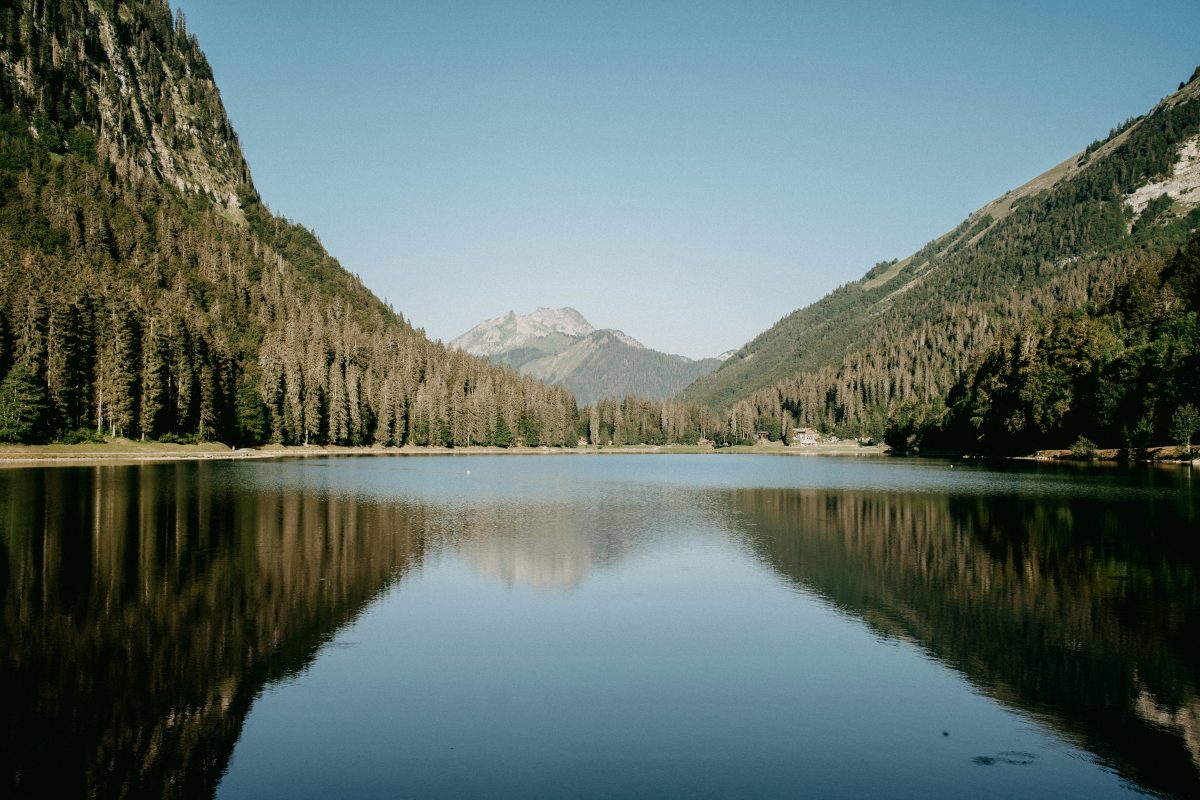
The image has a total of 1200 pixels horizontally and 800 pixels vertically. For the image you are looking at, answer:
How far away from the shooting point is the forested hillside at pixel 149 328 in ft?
302

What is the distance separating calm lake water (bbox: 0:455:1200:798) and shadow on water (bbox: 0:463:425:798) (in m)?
0.10

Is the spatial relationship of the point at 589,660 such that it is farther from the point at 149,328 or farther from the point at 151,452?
the point at 149,328

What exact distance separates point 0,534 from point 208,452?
7797 centimetres

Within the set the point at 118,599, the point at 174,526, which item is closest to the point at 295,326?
the point at 174,526

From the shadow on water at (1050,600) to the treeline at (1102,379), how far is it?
5439 centimetres

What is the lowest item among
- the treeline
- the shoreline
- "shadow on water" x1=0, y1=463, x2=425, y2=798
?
"shadow on water" x1=0, y1=463, x2=425, y2=798

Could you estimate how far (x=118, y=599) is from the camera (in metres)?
21.6

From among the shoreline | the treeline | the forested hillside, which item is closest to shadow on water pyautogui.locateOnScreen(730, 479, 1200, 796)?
the treeline

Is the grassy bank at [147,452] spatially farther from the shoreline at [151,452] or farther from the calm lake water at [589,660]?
the calm lake water at [589,660]

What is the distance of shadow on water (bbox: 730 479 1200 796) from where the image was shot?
14805 millimetres

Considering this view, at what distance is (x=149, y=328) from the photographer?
101688 millimetres

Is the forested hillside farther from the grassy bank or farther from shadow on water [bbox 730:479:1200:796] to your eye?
shadow on water [bbox 730:479:1200:796]

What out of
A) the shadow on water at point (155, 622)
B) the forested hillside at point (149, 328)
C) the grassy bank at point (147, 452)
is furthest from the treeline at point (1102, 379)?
the grassy bank at point (147, 452)

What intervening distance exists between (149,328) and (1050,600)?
106 m
